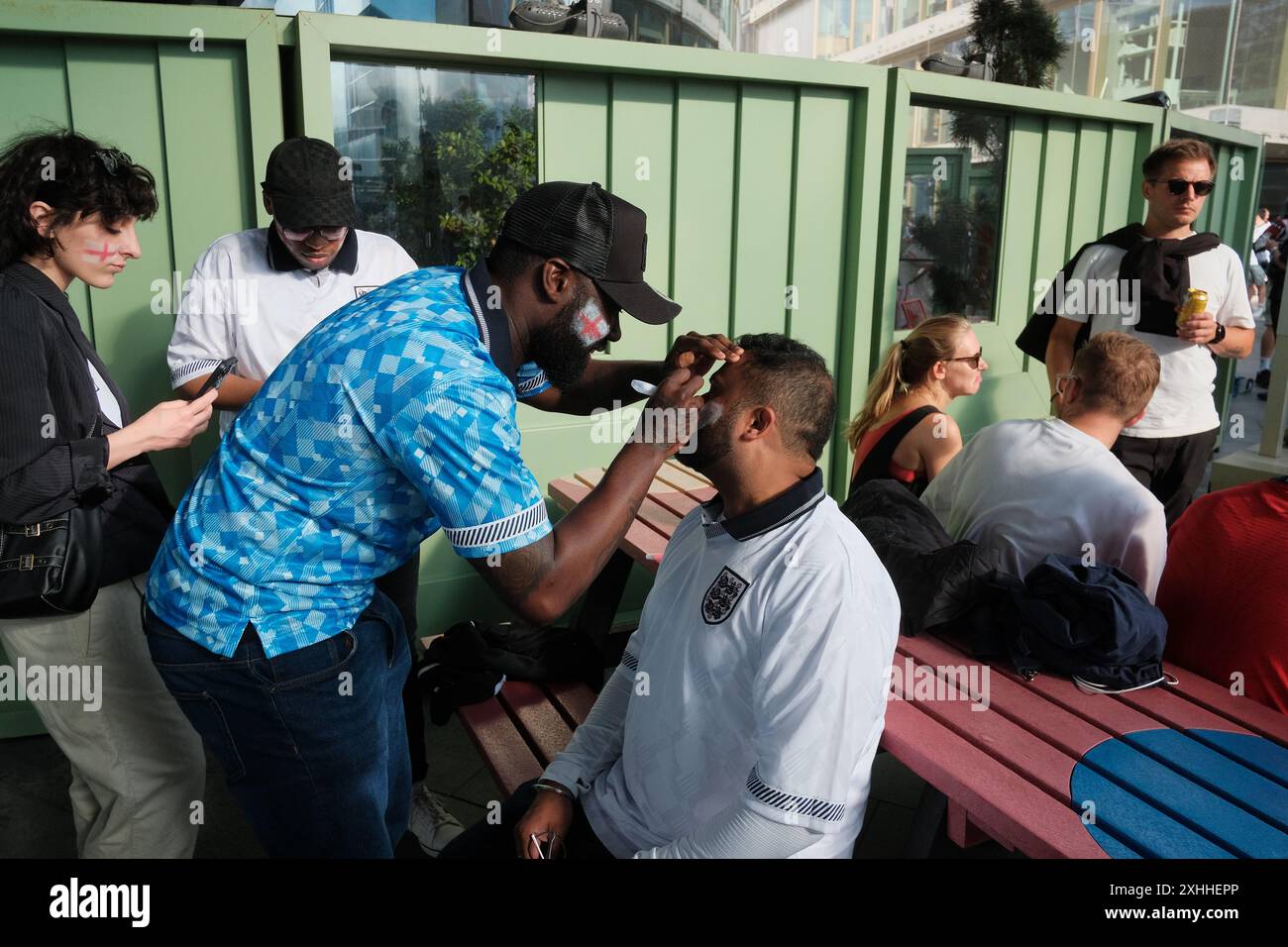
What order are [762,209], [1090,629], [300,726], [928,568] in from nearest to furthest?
[300,726]
[1090,629]
[928,568]
[762,209]

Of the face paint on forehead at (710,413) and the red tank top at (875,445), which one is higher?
the face paint on forehead at (710,413)

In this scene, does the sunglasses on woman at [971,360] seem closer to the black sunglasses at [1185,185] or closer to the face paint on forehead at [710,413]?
the black sunglasses at [1185,185]

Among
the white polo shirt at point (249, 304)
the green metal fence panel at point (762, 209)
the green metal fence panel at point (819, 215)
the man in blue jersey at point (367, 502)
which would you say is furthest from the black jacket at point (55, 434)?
the green metal fence panel at point (819, 215)

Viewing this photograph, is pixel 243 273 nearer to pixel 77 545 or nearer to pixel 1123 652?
pixel 77 545

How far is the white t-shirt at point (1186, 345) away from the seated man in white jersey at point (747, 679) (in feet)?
9.24

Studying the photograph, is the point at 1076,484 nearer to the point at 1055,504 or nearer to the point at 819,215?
the point at 1055,504

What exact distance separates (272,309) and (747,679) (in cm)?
214

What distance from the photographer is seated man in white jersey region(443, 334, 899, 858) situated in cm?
168

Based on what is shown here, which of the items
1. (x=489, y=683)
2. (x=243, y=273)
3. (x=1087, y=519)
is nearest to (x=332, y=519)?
(x=489, y=683)

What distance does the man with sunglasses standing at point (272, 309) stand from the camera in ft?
9.93

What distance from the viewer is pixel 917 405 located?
142 inches

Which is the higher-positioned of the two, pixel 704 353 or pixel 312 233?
pixel 312 233

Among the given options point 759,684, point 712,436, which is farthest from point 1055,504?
point 759,684

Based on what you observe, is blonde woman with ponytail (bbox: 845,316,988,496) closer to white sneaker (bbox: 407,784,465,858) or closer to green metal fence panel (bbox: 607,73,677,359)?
green metal fence panel (bbox: 607,73,677,359)
